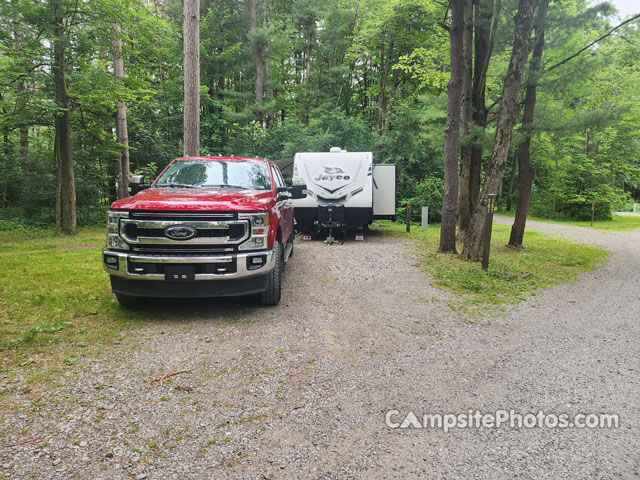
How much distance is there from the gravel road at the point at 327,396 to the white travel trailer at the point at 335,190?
614 centimetres

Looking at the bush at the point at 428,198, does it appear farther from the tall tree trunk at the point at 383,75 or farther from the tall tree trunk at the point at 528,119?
the tall tree trunk at the point at 528,119

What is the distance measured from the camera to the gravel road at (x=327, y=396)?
236 centimetres

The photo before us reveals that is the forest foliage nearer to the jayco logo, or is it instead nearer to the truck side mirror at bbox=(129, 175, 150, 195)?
the jayco logo

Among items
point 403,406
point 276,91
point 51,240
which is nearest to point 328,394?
point 403,406

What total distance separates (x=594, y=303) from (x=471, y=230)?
328 centimetres

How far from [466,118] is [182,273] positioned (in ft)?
32.4

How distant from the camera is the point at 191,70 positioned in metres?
9.11

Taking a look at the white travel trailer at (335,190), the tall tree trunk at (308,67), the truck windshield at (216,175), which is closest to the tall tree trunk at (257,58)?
the tall tree trunk at (308,67)

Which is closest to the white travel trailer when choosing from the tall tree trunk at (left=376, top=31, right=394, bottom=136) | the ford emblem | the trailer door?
the trailer door

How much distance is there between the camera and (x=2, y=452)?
2.36 metres

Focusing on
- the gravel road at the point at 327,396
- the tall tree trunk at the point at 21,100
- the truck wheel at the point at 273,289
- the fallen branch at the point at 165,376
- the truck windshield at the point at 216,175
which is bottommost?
the gravel road at the point at 327,396

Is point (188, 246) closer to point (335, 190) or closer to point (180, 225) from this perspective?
point (180, 225)

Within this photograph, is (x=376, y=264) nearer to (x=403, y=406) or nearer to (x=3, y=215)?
(x=403, y=406)

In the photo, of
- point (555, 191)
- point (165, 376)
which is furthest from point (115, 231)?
point (555, 191)
